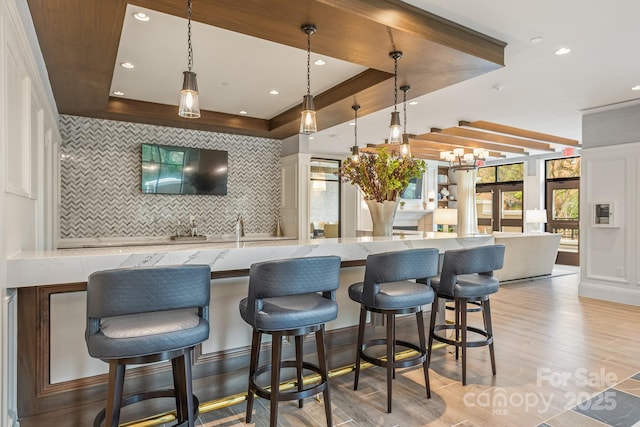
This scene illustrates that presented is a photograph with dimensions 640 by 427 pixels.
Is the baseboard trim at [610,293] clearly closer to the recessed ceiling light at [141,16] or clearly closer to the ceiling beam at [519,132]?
the ceiling beam at [519,132]

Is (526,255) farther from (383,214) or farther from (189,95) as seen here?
(189,95)

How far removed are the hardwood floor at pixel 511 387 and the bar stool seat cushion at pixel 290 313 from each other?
719mm

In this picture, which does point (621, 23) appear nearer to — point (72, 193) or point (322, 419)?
point (322, 419)

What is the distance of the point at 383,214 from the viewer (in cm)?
350

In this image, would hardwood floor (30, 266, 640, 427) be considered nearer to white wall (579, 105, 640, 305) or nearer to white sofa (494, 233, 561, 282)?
white wall (579, 105, 640, 305)

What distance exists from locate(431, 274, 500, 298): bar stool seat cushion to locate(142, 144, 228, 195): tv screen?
3903 millimetres

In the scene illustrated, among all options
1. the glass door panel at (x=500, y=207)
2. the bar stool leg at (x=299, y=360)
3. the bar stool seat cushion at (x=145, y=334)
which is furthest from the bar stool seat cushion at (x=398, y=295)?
the glass door panel at (x=500, y=207)

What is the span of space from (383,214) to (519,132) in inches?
185

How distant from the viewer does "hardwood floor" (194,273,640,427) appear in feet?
7.61

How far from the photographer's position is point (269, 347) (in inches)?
107

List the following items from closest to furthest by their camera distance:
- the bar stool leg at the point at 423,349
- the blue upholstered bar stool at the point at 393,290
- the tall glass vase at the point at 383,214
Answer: the blue upholstered bar stool at the point at 393,290 → the bar stool leg at the point at 423,349 → the tall glass vase at the point at 383,214

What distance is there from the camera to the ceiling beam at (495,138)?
6.62m

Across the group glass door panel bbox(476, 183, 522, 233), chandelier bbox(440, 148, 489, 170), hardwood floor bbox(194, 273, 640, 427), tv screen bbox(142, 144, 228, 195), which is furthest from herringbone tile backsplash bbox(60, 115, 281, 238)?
glass door panel bbox(476, 183, 522, 233)

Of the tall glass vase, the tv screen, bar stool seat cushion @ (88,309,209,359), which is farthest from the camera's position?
the tv screen
